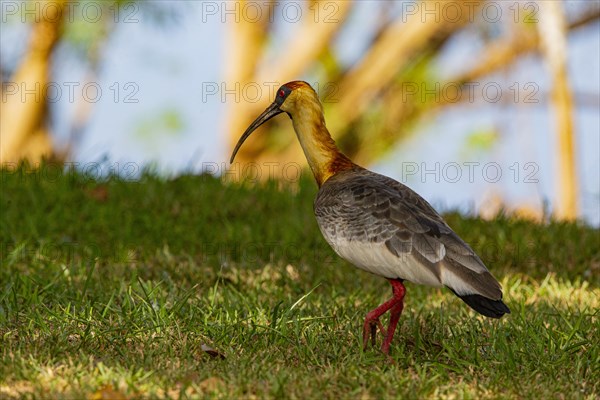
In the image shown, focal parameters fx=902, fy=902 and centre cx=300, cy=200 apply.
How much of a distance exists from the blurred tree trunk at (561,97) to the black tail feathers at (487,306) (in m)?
9.26

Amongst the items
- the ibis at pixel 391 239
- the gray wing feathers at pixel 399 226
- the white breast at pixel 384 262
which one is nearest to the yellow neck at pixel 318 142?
the ibis at pixel 391 239

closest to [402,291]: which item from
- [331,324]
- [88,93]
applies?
[331,324]

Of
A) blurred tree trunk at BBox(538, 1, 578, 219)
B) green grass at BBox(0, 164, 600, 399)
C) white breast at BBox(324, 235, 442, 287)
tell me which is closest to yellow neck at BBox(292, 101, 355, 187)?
white breast at BBox(324, 235, 442, 287)

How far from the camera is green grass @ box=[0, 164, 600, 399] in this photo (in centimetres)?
435

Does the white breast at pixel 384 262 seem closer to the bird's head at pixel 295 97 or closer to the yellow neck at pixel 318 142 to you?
the yellow neck at pixel 318 142

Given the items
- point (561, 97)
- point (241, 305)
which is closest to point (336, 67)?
point (561, 97)

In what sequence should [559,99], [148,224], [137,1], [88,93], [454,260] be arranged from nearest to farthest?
[454,260] < [148,224] < [559,99] < [137,1] < [88,93]

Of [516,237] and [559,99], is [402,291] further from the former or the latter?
[559,99]

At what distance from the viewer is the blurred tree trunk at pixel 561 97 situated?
44.4 feet

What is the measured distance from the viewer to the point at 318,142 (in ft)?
18.3

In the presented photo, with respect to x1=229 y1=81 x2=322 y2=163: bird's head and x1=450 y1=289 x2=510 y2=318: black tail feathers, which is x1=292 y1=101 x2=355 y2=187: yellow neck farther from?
x1=450 y1=289 x2=510 y2=318: black tail feathers

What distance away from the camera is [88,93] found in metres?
18.0

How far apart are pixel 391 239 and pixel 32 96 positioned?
12.1 metres

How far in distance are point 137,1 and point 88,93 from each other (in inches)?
106
